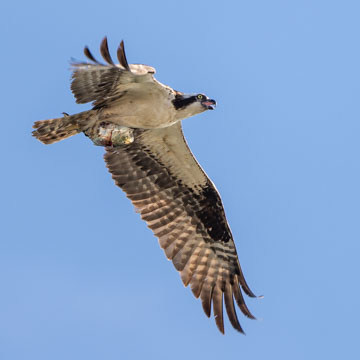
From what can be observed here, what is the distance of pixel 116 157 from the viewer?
568 inches

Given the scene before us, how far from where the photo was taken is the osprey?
1315 cm

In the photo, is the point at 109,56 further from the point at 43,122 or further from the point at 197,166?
the point at 197,166

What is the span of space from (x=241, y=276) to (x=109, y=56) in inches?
192

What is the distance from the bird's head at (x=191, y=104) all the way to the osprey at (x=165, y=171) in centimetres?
2

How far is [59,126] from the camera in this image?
1320 cm

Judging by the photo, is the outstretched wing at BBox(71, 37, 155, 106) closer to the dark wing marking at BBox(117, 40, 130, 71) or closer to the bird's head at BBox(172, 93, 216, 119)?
the dark wing marking at BBox(117, 40, 130, 71)

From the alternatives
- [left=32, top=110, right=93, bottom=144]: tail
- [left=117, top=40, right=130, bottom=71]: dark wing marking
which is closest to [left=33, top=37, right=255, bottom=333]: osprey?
[left=32, top=110, right=93, bottom=144]: tail

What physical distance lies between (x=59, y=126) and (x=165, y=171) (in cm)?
233

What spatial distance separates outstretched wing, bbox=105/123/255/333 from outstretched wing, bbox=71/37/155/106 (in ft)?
4.28

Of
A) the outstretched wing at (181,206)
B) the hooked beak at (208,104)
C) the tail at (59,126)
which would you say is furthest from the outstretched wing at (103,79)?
the outstretched wing at (181,206)

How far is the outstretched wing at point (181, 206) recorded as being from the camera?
14.2 meters

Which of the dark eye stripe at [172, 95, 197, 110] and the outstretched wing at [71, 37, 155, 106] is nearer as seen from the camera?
the outstretched wing at [71, 37, 155, 106]

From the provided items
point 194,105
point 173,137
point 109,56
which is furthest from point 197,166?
point 109,56

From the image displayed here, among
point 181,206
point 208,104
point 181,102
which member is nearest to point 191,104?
point 181,102
